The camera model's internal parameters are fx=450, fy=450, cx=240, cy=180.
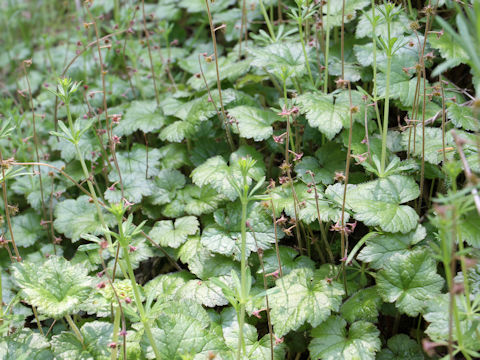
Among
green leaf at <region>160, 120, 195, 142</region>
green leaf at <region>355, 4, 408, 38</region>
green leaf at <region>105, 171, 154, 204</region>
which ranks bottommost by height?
green leaf at <region>105, 171, 154, 204</region>

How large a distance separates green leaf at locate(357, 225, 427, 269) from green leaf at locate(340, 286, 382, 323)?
135mm

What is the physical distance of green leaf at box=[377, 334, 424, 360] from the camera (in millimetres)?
1929

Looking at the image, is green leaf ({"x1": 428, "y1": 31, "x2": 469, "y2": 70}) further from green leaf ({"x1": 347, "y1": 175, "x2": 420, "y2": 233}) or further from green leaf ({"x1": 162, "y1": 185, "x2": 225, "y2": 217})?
green leaf ({"x1": 162, "y1": 185, "x2": 225, "y2": 217})

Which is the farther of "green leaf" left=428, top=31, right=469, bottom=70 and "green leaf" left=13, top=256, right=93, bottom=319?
"green leaf" left=428, top=31, right=469, bottom=70

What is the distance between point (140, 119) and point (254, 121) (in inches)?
34.1

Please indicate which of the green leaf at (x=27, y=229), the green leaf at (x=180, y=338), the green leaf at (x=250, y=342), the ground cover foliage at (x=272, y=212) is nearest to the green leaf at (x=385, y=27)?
the ground cover foliage at (x=272, y=212)

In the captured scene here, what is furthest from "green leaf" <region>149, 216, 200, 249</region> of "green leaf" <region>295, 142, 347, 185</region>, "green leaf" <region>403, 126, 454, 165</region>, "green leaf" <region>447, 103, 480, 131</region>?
"green leaf" <region>447, 103, 480, 131</region>

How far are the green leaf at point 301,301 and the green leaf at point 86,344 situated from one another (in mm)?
725

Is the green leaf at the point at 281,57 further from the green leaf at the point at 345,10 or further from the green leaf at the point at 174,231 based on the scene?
the green leaf at the point at 174,231

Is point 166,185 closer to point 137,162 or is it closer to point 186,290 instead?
point 137,162

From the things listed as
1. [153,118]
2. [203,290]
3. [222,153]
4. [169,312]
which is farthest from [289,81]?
[169,312]

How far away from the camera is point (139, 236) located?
2582 millimetres

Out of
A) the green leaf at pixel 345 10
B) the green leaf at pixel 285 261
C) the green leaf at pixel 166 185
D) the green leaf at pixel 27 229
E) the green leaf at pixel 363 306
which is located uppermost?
the green leaf at pixel 345 10

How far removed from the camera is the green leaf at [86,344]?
1.88m
